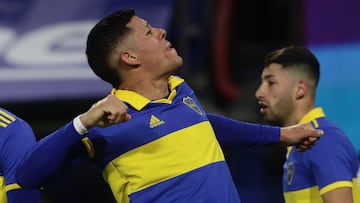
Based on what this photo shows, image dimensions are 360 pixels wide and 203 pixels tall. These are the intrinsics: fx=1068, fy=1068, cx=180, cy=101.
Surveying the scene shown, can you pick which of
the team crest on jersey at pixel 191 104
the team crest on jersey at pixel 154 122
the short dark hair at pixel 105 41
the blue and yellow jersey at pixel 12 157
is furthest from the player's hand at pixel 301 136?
the blue and yellow jersey at pixel 12 157

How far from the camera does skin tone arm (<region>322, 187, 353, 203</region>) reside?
398 centimetres

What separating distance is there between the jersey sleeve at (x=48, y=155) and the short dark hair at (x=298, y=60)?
1278 millimetres

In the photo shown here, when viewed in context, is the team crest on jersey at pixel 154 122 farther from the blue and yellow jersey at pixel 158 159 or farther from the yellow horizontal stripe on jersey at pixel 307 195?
the yellow horizontal stripe on jersey at pixel 307 195

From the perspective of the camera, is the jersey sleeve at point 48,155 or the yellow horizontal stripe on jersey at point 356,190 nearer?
the jersey sleeve at point 48,155

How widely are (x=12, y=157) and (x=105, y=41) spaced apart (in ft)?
1.70

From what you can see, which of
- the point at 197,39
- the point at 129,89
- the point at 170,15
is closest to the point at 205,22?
the point at 197,39

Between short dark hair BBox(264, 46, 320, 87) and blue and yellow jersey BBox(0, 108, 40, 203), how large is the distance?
1.25 meters

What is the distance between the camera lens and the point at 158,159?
364cm

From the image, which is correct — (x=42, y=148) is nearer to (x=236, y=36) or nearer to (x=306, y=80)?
(x=306, y=80)

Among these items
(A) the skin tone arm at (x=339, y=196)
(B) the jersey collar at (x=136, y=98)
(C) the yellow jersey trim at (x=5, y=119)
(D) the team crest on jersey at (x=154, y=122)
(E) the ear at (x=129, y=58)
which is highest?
(E) the ear at (x=129, y=58)

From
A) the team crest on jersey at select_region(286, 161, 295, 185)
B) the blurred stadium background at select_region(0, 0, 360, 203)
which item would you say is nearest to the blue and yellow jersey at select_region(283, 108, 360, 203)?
the team crest on jersey at select_region(286, 161, 295, 185)

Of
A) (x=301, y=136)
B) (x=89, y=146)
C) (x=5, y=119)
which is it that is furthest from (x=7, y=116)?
(x=301, y=136)

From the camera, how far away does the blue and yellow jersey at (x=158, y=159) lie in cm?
362

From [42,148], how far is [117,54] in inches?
18.6
